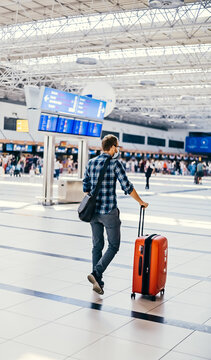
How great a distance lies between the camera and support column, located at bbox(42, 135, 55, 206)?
605 inches

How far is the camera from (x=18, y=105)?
43.3m

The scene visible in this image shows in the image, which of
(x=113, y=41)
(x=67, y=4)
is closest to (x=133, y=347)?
(x=67, y=4)

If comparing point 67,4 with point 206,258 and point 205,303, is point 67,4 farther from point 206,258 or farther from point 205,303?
point 205,303

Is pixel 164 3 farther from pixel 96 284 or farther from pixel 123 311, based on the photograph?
pixel 123 311

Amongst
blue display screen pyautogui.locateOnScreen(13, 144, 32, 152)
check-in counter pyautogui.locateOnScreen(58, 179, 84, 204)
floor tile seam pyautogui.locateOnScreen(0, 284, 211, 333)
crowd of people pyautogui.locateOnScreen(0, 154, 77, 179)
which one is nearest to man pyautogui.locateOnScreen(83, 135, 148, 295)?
floor tile seam pyautogui.locateOnScreen(0, 284, 211, 333)

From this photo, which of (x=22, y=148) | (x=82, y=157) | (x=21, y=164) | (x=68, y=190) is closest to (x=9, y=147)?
(x=22, y=148)

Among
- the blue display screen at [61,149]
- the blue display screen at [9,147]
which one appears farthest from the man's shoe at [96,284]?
the blue display screen at [61,149]

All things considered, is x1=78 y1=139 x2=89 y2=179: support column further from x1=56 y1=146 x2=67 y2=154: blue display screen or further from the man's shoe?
x1=56 y1=146 x2=67 y2=154: blue display screen

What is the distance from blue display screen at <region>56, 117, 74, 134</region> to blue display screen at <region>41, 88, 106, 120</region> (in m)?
0.25

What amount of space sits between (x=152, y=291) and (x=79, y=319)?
3.54 feet

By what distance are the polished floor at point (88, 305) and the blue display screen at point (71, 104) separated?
19.5ft

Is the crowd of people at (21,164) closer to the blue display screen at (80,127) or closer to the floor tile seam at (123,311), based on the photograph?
the blue display screen at (80,127)

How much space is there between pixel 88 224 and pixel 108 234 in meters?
5.95

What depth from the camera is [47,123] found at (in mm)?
14703
